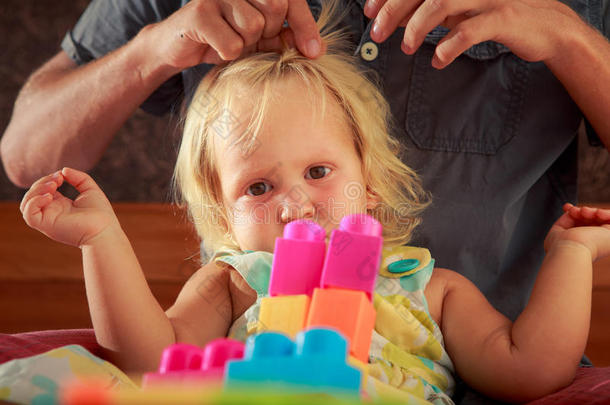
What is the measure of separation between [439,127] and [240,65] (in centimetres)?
32

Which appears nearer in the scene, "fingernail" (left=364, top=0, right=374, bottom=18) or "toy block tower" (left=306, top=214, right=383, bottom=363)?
"toy block tower" (left=306, top=214, right=383, bottom=363)

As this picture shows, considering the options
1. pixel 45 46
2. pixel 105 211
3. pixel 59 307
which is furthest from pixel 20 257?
pixel 105 211

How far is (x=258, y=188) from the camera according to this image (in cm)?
66

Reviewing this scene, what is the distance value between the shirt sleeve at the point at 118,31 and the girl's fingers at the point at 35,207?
417 mm

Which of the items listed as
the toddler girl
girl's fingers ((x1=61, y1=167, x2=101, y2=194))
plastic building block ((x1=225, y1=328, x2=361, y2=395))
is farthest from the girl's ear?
plastic building block ((x1=225, y1=328, x2=361, y2=395))

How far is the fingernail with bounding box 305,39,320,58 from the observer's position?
2.27 ft

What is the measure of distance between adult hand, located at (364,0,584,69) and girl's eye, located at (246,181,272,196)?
201 millimetres

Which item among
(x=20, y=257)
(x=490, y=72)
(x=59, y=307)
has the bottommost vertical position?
(x=59, y=307)

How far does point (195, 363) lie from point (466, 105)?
63cm

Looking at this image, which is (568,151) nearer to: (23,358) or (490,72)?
(490,72)

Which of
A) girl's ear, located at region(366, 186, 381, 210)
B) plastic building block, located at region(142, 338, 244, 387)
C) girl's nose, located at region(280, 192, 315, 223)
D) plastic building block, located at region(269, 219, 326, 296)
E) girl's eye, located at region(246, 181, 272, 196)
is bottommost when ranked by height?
girl's ear, located at region(366, 186, 381, 210)

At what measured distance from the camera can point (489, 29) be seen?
26.0 inches

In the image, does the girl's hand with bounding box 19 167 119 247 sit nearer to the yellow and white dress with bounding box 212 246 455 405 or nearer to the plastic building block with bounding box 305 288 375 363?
the yellow and white dress with bounding box 212 246 455 405

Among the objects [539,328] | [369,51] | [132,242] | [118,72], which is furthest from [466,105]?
[132,242]
